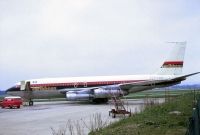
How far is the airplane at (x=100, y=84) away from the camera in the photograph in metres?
41.9

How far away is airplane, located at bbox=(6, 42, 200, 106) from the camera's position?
138ft

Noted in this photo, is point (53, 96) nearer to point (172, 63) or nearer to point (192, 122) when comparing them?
point (172, 63)

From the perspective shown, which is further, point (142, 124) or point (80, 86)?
point (80, 86)

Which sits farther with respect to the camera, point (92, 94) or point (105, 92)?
point (92, 94)

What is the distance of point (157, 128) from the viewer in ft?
44.4

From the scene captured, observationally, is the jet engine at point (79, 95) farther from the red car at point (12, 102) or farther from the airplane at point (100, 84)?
the red car at point (12, 102)

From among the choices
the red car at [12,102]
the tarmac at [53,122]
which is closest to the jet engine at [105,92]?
the red car at [12,102]

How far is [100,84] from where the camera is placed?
44062 millimetres

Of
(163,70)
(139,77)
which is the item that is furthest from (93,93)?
A: (163,70)

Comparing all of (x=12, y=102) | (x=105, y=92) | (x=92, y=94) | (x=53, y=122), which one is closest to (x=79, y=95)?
(x=92, y=94)

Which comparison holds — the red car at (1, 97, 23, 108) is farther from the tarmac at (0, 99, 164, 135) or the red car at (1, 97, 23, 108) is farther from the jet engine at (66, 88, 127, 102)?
the tarmac at (0, 99, 164, 135)

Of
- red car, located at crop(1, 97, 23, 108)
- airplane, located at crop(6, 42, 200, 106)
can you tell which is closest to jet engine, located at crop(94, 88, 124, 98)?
airplane, located at crop(6, 42, 200, 106)

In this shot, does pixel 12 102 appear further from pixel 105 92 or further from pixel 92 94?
pixel 105 92

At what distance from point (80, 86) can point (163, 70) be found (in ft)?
29.9
